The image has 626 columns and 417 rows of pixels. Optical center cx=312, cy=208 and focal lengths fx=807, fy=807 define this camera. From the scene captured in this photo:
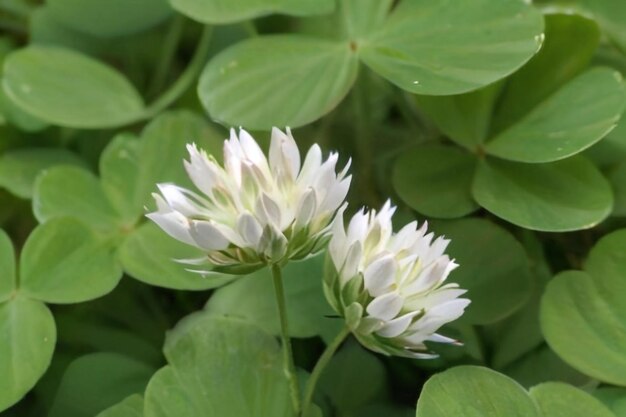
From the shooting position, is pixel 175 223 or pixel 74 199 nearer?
pixel 175 223

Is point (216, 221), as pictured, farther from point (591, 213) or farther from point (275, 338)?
point (591, 213)

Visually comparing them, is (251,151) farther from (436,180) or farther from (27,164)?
(27,164)

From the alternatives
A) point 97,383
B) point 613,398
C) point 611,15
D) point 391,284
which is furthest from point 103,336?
point 611,15

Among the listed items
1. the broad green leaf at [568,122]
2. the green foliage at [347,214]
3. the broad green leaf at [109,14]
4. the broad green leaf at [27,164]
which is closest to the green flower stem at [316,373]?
the green foliage at [347,214]

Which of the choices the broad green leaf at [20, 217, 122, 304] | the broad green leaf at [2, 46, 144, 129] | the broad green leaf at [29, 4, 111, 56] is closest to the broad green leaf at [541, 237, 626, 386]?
the broad green leaf at [20, 217, 122, 304]

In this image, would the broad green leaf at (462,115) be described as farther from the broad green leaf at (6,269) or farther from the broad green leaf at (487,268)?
the broad green leaf at (6,269)
